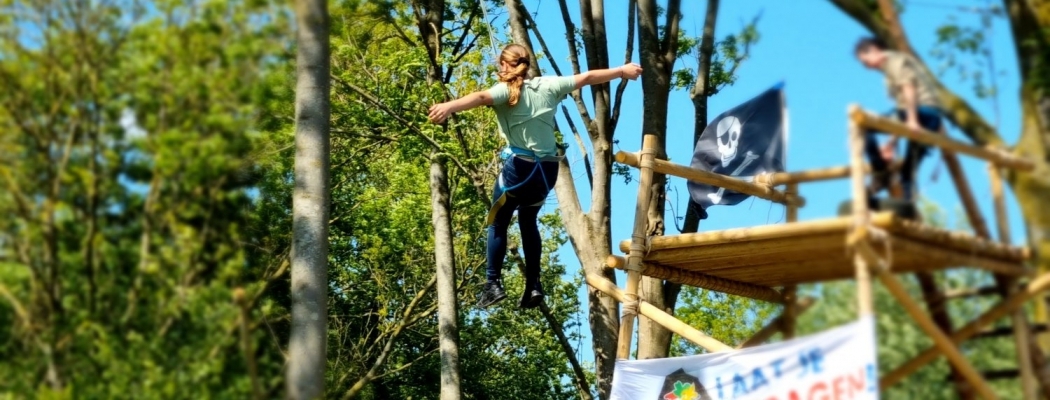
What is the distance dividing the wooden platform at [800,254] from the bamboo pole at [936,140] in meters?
0.31

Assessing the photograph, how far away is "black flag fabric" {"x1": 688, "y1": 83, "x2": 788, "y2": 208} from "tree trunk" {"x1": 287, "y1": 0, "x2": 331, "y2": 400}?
236cm

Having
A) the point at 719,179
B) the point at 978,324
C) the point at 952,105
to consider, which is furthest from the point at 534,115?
the point at 978,324

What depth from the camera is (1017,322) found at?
16.9 feet

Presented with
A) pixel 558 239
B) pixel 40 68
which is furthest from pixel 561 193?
pixel 558 239

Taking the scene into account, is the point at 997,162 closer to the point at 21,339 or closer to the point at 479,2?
the point at 21,339

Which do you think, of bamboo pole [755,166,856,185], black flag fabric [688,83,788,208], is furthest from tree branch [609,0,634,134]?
bamboo pole [755,166,856,185]

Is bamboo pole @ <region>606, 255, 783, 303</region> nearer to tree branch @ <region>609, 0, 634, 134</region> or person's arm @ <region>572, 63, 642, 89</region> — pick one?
person's arm @ <region>572, 63, 642, 89</region>

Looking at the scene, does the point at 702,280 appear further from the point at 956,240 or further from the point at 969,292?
the point at 956,240

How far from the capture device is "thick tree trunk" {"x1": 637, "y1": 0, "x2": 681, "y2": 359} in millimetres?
10250

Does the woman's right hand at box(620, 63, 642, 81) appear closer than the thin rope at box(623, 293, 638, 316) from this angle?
Yes

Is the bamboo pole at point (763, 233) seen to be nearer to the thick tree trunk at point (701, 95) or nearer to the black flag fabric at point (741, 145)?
the black flag fabric at point (741, 145)

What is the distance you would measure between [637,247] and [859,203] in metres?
3.33

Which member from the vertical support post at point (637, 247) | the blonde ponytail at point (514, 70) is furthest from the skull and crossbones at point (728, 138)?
the blonde ponytail at point (514, 70)

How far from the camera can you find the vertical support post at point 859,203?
4.70 m
